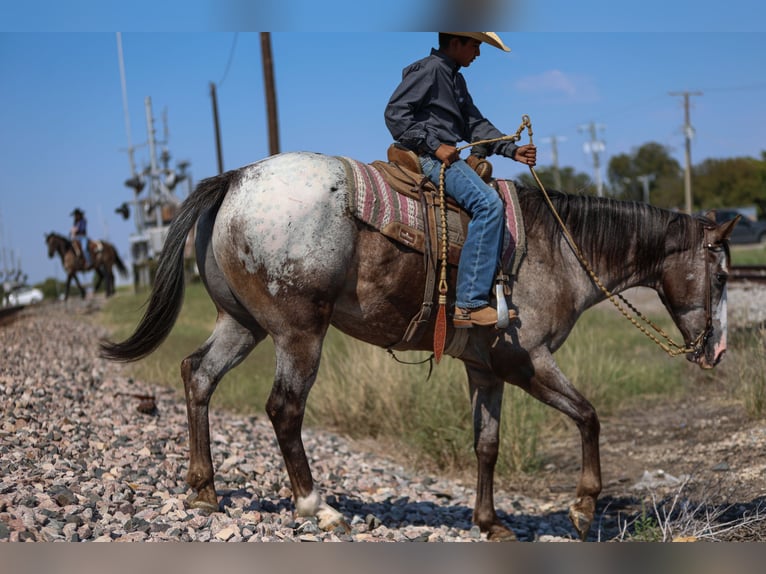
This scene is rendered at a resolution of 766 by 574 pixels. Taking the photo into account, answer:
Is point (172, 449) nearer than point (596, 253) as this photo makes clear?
No

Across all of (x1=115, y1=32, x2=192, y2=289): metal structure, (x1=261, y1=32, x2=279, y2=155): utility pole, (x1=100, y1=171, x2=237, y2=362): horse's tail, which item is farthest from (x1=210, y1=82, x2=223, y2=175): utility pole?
(x1=100, y1=171, x2=237, y2=362): horse's tail

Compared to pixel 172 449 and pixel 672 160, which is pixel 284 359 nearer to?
pixel 172 449

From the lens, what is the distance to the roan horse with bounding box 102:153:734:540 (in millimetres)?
5117

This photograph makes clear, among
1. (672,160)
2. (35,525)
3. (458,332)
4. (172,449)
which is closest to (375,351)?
(172,449)

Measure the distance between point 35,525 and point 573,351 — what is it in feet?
24.7

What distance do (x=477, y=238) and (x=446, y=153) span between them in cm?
57

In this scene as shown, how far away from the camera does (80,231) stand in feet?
88.3

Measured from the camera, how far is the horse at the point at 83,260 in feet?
85.1

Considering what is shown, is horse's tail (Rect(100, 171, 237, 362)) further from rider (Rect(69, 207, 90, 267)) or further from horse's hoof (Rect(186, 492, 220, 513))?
rider (Rect(69, 207, 90, 267))

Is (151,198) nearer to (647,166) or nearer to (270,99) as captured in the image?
(270,99)

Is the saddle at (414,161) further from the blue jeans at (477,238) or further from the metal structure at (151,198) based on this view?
the metal structure at (151,198)

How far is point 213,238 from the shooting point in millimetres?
A: 5324

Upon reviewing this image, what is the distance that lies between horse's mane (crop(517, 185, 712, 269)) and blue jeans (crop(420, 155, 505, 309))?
0.60 m

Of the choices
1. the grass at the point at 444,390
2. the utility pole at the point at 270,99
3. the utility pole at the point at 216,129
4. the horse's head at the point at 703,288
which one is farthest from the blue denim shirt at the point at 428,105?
the utility pole at the point at 216,129
